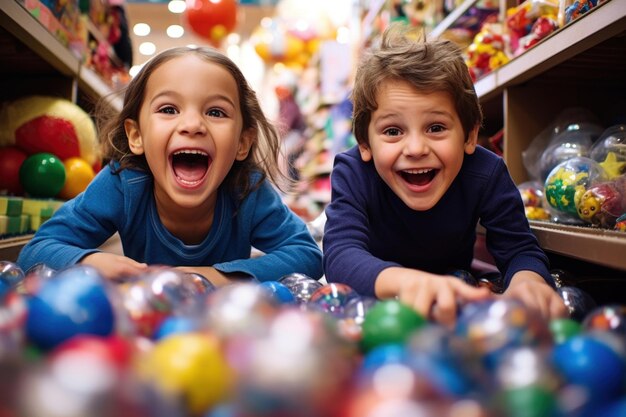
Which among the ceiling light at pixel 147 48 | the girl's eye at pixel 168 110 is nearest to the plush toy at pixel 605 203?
the girl's eye at pixel 168 110

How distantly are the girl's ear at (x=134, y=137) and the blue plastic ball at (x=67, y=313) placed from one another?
2.97ft

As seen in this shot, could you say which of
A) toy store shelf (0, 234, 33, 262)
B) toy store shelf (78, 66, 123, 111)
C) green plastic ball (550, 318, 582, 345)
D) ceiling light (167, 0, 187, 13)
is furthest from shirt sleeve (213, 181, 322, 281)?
ceiling light (167, 0, 187, 13)

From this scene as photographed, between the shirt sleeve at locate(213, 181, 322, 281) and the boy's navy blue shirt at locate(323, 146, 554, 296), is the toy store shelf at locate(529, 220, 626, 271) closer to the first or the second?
the boy's navy blue shirt at locate(323, 146, 554, 296)

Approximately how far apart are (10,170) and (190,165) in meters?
0.80

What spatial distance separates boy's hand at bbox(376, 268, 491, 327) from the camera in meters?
0.72

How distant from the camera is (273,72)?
7.01m

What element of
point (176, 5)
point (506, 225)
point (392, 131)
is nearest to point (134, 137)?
point (392, 131)

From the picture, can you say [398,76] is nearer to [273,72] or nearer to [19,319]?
[19,319]

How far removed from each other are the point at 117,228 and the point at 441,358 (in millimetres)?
1098

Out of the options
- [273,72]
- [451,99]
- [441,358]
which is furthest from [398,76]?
[273,72]

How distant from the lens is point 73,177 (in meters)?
2.04

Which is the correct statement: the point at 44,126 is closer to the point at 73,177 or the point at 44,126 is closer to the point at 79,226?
the point at 73,177

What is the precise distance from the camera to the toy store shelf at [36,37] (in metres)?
1.42

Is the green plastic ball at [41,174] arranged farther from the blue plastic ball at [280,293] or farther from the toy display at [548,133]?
the toy display at [548,133]
